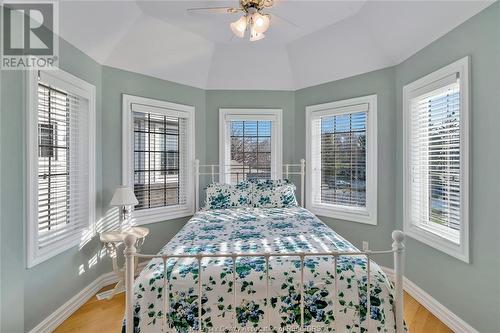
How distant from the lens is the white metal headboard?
3713 millimetres

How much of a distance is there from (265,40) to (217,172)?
194cm

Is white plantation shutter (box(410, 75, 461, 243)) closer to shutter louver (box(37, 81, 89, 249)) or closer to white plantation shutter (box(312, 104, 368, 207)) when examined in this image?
white plantation shutter (box(312, 104, 368, 207))

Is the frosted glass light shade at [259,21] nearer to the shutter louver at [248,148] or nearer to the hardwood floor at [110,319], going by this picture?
the shutter louver at [248,148]

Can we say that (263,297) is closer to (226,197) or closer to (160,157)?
(226,197)

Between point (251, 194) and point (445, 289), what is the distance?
219 centimetres

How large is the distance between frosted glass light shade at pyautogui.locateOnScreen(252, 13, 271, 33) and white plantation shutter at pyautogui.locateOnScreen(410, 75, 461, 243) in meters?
1.68

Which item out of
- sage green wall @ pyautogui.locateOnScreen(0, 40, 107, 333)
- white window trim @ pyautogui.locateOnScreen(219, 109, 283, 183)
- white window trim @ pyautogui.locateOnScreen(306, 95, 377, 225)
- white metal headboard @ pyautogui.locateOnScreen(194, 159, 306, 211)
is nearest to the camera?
sage green wall @ pyautogui.locateOnScreen(0, 40, 107, 333)

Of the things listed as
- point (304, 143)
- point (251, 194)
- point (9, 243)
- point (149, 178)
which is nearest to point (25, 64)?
point (9, 243)

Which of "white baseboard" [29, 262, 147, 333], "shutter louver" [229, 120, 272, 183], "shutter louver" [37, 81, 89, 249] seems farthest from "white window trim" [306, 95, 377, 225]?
"shutter louver" [37, 81, 89, 249]

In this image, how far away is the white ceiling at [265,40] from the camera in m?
2.37

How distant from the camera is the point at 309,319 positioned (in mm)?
1472

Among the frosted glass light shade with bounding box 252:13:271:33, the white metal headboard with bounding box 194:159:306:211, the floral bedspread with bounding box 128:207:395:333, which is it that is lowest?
the floral bedspread with bounding box 128:207:395:333

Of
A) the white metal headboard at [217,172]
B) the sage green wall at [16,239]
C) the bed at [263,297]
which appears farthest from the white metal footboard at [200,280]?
the white metal headboard at [217,172]

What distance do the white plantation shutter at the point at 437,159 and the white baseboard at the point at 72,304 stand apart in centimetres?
353
